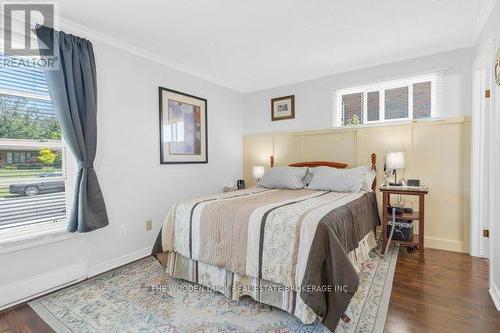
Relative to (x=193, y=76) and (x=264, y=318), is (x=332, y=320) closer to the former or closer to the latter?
(x=264, y=318)

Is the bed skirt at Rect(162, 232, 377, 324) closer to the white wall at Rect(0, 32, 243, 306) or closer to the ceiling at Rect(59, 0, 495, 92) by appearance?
the white wall at Rect(0, 32, 243, 306)

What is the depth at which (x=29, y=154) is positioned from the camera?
2.28 meters

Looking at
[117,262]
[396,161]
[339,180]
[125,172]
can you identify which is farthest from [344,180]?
[117,262]

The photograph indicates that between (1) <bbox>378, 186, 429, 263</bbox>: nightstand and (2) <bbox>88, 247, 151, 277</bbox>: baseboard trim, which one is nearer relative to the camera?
(2) <bbox>88, 247, 151, 277</bbox>: baseboard trim

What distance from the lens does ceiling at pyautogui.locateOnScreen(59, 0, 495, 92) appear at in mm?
2225

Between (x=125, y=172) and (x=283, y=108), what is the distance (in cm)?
261

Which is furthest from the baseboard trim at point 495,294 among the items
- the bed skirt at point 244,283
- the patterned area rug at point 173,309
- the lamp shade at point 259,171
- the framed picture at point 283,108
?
the framed picture at point 283,108

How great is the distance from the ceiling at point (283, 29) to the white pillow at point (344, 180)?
4.75ft

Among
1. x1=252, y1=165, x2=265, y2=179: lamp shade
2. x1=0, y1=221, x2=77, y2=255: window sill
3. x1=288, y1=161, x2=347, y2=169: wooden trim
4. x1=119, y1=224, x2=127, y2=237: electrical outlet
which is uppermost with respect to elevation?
x1=288, y1=161, x2=347, y2=169: wooden trim

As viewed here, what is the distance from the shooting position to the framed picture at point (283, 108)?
4258 mm

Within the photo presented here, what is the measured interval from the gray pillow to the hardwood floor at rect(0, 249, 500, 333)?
934 mm

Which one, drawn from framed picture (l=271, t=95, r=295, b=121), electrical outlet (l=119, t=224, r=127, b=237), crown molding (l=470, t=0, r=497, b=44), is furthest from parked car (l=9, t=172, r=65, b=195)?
crown molding (l=470, t=0, r=497, b=44)

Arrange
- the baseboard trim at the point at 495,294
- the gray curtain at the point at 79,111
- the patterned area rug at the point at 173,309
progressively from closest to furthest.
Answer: the patterned area rug at the point at 173,309 < the baseboard trim at the point at 495,294 < the gray curtain at the point at 79,111

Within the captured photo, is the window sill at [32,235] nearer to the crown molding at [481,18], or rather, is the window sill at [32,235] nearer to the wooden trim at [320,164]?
the wooden trim at [320,164]
